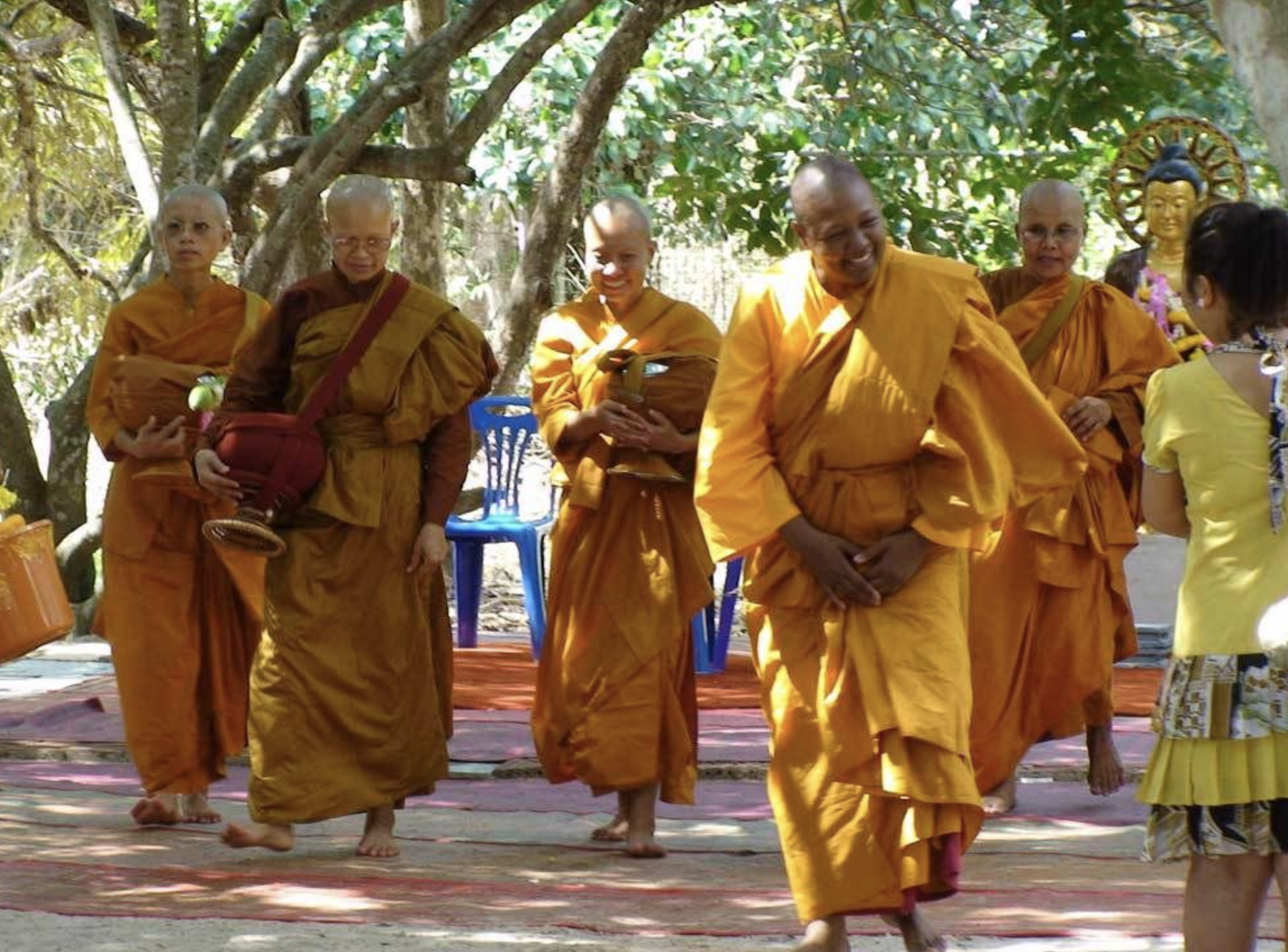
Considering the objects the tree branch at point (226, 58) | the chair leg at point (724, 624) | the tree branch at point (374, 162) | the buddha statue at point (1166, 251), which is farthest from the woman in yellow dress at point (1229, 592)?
the tree branch at point (226, 58)

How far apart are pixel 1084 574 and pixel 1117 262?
1.70m

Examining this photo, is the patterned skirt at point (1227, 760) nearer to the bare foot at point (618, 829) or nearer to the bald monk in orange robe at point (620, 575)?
the bald monk in orange robe at point (620, 575)

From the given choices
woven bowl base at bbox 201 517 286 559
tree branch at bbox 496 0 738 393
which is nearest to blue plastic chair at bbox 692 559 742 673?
tree branch at bbox 496 0 738 393

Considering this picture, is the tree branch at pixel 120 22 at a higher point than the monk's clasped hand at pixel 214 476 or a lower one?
higher

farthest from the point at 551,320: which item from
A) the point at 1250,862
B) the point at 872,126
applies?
the point at 872,126

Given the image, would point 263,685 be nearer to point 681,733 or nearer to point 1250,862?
point 681,733

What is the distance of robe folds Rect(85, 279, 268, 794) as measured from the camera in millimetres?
7441

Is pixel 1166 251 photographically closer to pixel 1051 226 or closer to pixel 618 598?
pixel 1051 226

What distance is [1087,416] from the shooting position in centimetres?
744

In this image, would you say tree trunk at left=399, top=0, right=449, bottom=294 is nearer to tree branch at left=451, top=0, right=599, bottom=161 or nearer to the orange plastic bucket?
tree branch at left=451, top=0, right=599, bottom=161

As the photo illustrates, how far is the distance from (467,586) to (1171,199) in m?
4.51

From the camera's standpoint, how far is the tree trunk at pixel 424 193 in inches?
528

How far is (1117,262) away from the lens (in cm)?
881

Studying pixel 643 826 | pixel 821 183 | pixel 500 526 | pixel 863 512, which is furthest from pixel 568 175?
pixel 863 512
